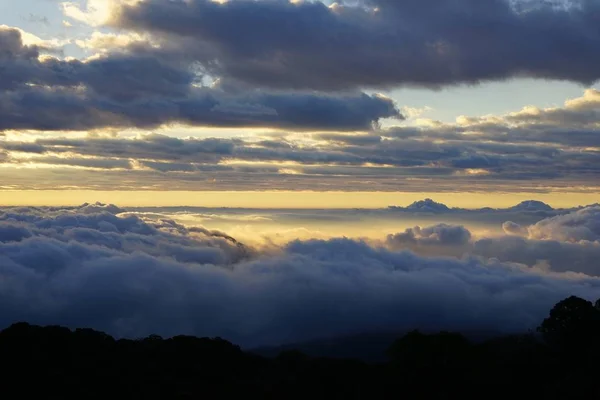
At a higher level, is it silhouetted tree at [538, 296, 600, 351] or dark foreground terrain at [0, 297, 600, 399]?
silhouetted tree at [538, 296, 600, 351]

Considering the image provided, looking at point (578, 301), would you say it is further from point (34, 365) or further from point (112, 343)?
point (34, 365)

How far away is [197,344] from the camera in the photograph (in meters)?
127

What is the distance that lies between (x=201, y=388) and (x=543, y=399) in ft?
137

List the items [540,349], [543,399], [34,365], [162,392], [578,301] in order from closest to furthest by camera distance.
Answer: [543,399] < [162,392] < [34,365] < [540,349] < [578,301]

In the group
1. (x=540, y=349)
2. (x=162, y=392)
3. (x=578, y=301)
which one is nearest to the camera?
(x=162, y=392)

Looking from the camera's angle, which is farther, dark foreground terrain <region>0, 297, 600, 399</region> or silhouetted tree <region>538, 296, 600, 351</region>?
silhouetted tree <region>538, 296, 600, 351</region>

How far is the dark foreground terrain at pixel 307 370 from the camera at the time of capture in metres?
87.2

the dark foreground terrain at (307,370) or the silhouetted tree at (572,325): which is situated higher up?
the silhouetted tree at (572,325)

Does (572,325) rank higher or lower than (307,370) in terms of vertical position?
higher

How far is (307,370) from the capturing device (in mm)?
110875

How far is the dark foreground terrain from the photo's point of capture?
87.2 m

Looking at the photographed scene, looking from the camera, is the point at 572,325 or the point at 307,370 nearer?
the point at 307,370

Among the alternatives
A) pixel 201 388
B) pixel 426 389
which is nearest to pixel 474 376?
pixel 426 389

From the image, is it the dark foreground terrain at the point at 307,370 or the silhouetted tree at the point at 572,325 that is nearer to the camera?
the dark foreground terrain at the point at 307,370
